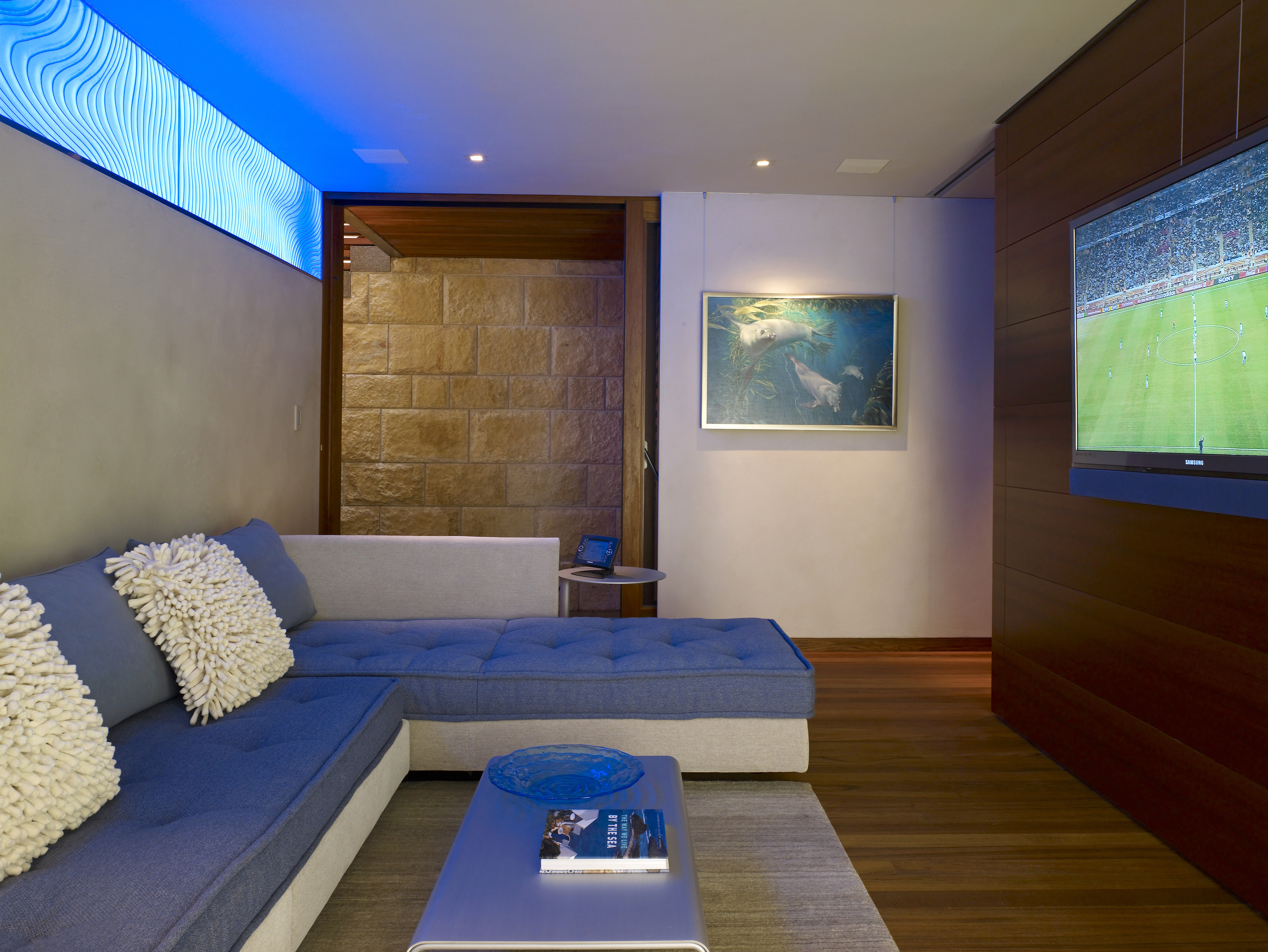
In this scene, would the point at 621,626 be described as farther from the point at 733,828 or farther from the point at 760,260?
the point at 760,260

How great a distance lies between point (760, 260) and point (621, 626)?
96.3 inches

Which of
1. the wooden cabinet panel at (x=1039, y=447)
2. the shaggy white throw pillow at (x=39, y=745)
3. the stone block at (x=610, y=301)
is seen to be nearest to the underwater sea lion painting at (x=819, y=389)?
the wooden cabinet panel at (x=1039, y=447)

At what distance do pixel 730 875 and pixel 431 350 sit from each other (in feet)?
14.9

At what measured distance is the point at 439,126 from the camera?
3.52 m

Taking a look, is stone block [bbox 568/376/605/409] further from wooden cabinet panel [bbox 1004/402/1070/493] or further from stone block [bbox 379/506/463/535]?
wooden cabinet panel [bbox 1004/402/1070/493]

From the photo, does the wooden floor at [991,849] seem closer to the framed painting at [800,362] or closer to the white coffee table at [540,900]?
the white coffee table at [540,900]

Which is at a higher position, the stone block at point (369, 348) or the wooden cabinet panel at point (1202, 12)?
the wooden cabinet panel at point (1202, 12)

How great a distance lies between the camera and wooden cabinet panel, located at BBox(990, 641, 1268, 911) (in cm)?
199

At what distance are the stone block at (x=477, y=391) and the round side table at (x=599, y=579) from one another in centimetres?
224

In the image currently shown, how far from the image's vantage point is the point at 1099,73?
8.82 feet

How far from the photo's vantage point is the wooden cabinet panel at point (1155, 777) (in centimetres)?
199

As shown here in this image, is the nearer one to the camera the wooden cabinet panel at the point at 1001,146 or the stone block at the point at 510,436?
the wooden cabinet panel at the point at 1001,146

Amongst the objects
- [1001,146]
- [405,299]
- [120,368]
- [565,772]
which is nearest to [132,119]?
[120,368]

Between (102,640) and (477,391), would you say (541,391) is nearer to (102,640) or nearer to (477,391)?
(477,391)
